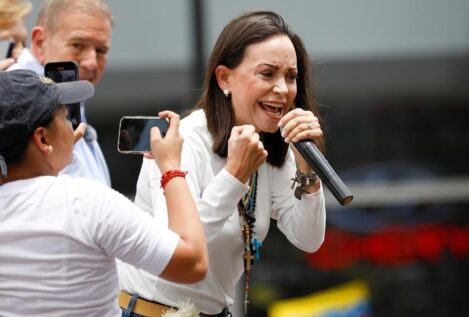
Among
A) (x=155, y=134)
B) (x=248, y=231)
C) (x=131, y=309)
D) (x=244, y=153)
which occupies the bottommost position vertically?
(x=131, y=309)

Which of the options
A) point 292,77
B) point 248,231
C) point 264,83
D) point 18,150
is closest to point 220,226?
point 248,231

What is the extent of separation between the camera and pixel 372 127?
30.2 ft

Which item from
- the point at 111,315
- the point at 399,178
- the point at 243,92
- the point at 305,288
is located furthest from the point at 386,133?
the point at 111,315

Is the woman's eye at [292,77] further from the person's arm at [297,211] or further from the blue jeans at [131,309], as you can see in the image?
the blue jeans at [131,309]

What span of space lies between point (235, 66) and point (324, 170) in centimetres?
70

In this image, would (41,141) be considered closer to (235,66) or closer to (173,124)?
(173,124)

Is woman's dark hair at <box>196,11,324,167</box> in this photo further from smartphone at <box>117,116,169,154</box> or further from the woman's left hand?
smartphone at <box>117,116,169,154</box>

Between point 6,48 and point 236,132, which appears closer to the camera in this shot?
point 236,132

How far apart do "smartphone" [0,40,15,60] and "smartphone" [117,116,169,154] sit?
146 cm

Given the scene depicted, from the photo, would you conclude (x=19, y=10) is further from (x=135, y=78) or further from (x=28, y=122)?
(x=135, y=78)

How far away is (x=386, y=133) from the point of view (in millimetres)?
9180

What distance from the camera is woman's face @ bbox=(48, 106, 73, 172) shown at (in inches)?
120

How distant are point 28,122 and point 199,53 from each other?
199 inches

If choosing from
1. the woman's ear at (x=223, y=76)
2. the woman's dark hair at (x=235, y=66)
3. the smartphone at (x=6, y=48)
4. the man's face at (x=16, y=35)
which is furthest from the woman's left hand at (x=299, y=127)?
the man's face at (x=16, y=35)
